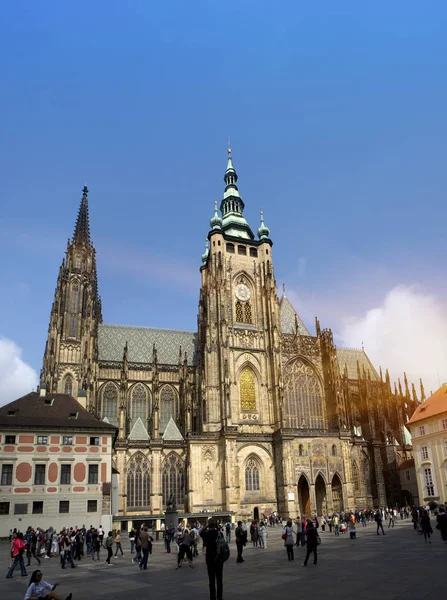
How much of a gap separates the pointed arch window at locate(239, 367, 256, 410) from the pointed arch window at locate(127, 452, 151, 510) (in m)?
12.7

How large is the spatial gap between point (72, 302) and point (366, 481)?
143 ft

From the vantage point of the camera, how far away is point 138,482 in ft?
175

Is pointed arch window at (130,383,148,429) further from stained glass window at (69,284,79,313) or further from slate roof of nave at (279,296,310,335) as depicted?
slate roof of nave at (279,296,310,335)

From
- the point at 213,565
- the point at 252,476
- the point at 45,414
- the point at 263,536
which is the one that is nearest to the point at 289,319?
the point at 252,476

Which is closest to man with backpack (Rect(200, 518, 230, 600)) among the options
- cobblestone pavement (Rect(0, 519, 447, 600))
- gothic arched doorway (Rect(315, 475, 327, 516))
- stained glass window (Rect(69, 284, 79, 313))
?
cobblestone pavement (Rect(0, 519, 447, 600))

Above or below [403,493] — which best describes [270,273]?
above

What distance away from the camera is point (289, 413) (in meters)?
60.4

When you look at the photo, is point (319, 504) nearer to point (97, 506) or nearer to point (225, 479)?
point (225, 479)

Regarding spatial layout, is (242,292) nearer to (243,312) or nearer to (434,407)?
(243,312)

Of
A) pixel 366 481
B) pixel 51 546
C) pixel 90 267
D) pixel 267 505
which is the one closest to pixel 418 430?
pixel 366 481

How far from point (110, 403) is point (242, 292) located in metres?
21.5

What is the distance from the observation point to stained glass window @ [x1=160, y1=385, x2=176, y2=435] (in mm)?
62678

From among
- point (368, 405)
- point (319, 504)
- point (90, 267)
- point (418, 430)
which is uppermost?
point (90, 267)

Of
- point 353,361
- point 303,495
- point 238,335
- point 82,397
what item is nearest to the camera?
point 82,397
